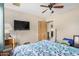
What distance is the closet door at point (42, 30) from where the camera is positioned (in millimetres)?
1712

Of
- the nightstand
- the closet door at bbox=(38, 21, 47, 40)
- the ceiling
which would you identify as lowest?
the nightstand

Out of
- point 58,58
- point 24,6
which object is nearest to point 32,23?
point 24,6

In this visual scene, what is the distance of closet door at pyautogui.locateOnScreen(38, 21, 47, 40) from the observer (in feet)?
5.62

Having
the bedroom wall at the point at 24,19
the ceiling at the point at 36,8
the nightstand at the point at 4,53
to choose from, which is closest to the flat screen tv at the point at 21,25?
the bedroom wall at the point at 24,19

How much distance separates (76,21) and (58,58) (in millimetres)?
591

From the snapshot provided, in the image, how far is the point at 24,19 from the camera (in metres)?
1.72

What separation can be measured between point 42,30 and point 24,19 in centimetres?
31

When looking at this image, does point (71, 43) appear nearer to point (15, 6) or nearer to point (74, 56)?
point (74, 56)

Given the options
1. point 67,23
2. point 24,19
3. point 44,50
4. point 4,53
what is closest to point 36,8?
point 24,19

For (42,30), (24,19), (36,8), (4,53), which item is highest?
(36,8)

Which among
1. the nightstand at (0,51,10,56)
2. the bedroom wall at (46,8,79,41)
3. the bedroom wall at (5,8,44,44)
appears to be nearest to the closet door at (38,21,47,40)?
the bedroom wall at (5,8,44,44)

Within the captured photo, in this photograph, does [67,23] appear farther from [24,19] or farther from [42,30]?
[24,19]

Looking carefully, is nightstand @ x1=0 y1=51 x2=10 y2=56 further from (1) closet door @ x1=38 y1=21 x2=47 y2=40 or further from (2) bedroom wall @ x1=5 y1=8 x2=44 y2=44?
(1) closet door @ x1=38 y1=21 x2=47 y2=40

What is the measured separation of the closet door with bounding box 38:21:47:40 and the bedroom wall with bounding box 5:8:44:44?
5 cm
